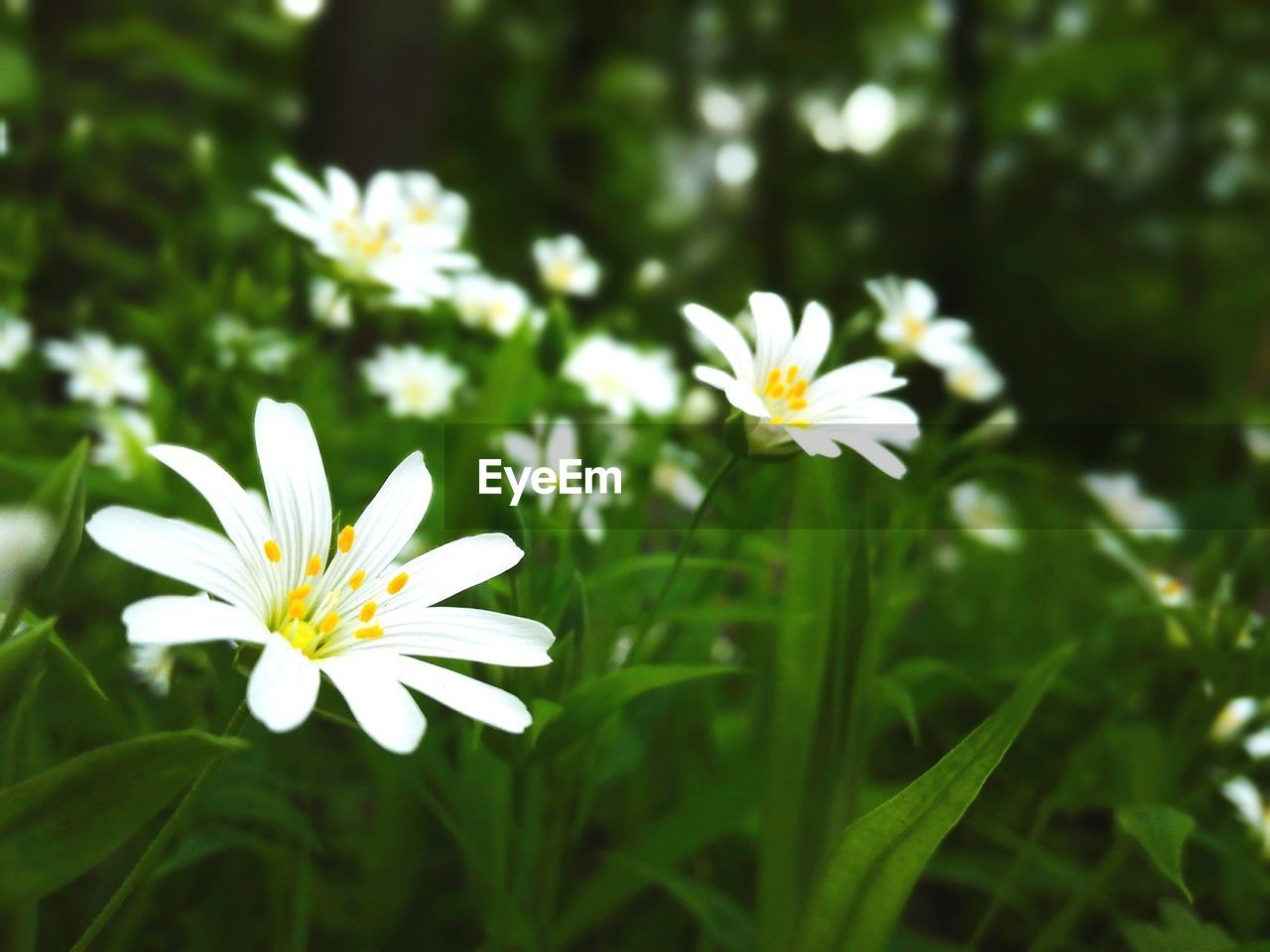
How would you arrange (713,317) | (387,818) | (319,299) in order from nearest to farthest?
(713,317)
(387,818)
(319,299)

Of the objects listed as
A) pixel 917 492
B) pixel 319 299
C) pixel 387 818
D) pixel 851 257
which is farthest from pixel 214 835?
pixel 851 257

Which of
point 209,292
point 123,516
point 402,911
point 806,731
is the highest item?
point 209,292

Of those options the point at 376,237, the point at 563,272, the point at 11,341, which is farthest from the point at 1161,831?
the point at 11,341

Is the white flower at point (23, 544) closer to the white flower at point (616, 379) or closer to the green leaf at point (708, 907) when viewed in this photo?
the green leaf at point (708, 907)

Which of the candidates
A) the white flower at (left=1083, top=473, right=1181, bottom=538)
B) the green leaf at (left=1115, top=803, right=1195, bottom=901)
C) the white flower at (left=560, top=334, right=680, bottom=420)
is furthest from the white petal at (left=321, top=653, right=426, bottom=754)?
the white flower at (left=1083, top=473, right=1181, bottom=538)

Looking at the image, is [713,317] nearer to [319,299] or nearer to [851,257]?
[319,299]

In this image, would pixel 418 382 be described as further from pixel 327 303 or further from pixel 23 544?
pixel 23 544

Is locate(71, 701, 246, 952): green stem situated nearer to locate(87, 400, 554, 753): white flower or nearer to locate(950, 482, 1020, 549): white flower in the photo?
locate(87, 400, 554, 753): white flower
